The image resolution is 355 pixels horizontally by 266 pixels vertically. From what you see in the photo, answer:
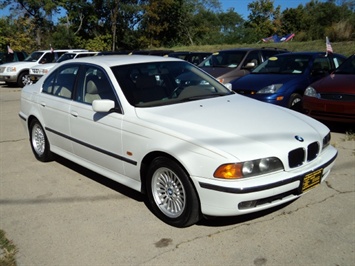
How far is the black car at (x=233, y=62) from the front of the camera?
977cm

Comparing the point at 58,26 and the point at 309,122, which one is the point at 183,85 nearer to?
the point at 309,122

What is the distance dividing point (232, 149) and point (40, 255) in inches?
72.9

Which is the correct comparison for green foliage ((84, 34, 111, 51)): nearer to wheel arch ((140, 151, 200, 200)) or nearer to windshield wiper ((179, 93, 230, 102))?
windshield wiper ((179, 93, 230, 102))

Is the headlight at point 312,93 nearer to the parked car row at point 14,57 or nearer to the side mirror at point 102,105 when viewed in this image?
the side mirror at point 102,105

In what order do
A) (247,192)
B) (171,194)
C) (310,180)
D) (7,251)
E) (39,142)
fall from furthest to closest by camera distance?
(39,142)
(171,194)
(310,180)
(7,251)
(247,192)

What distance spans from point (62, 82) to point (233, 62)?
627 cm

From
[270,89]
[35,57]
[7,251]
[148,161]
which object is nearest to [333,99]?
[270,89]

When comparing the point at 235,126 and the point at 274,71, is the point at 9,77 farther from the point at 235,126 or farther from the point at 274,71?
the point at 235,126

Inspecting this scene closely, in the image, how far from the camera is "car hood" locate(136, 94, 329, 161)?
3.19 metres

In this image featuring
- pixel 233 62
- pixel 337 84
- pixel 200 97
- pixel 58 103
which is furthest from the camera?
pixel 233 62

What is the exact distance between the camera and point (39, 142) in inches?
223

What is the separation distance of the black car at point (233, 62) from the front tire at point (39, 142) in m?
5.21

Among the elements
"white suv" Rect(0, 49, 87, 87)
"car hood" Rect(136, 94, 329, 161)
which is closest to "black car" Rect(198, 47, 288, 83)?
"car hood" Rect(136, 94, 329, 161)

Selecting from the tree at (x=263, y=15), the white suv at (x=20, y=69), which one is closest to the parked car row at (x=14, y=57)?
the white suv at (x=20, y=69)
